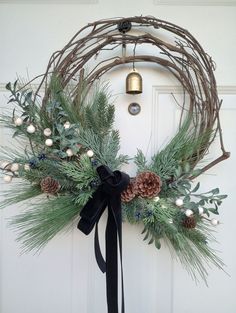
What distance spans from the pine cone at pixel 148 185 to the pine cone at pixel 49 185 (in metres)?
0.18

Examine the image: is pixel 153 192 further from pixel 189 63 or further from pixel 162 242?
pixel 189 63

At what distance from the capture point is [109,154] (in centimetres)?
67

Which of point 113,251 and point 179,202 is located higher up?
point 179,202

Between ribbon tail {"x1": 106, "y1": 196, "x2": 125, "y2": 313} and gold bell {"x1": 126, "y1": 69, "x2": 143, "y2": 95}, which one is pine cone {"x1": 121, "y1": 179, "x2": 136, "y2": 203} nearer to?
ribbon tail {"x1": 106, "y1": 196, "x2": 125, "y2": 313}

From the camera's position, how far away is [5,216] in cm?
80

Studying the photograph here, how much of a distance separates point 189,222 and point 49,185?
0.32 meters

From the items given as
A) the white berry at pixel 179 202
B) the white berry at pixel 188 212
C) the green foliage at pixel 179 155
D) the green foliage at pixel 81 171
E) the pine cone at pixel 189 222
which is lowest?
the pine cone at pixel 189 222

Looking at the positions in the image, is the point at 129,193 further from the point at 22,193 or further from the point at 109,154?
the point at 22,193

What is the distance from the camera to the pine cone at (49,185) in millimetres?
648

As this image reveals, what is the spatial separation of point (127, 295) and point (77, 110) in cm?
49

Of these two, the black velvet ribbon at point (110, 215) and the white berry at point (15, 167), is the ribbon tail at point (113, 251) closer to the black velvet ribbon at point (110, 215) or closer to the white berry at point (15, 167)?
the black velvet ribbon at point (110, 215)

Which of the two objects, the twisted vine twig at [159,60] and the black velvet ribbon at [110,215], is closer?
the black velvet ribbon at [110,215]

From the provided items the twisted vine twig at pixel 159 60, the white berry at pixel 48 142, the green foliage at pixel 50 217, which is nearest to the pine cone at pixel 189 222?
the twisted vine twig at pixel 159 60

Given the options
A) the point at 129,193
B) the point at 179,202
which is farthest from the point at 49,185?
the point at 179,202
